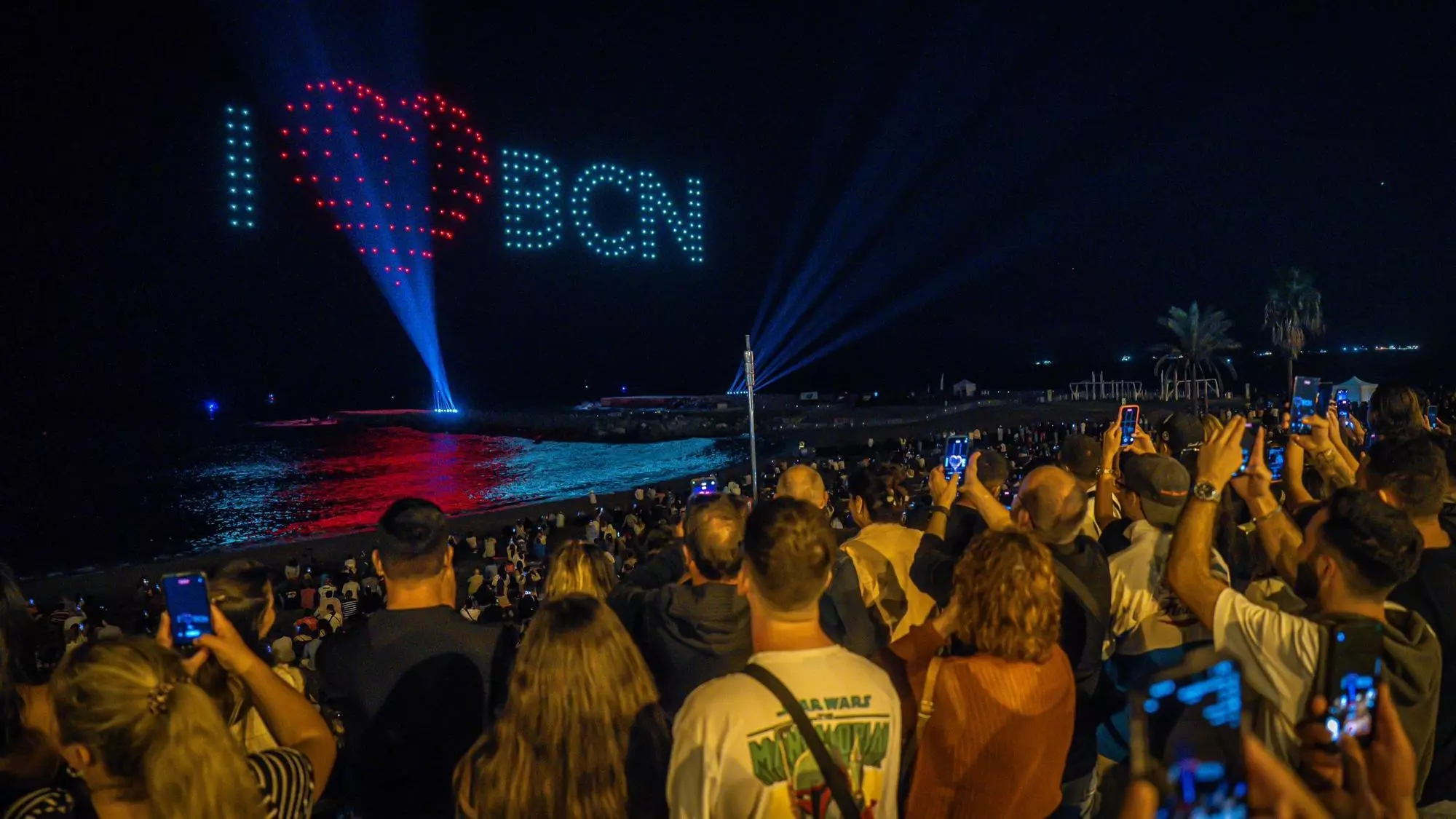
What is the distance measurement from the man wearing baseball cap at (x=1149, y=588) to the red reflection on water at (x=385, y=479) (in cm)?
1515

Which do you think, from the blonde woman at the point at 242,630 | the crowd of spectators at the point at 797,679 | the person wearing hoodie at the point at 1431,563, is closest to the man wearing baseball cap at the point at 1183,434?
the crowd of spectators at the point at 797,679

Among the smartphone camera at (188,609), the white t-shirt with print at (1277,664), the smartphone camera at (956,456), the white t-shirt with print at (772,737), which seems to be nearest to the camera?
the white t-shirt with print at (772,737)

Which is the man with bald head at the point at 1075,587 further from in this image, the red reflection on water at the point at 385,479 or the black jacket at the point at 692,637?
the red reflection on water at the point at 385,479

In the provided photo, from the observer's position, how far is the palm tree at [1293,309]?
52406 millimetres

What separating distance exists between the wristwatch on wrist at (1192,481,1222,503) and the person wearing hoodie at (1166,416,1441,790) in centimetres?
25

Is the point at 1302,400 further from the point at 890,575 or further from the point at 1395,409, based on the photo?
the point at 890,575

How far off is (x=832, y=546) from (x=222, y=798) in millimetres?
1611

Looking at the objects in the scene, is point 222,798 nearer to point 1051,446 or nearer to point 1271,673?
point 1271,673

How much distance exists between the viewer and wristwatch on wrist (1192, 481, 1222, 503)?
9.00 ft

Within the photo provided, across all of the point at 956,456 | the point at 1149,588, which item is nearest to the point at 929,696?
the point at 1149,588

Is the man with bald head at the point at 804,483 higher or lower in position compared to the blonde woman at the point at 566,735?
higher

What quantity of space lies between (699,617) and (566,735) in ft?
3.06

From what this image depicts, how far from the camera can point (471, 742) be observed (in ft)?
10.3

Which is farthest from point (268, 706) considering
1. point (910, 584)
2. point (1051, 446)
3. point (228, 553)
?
point (1051, 446)
